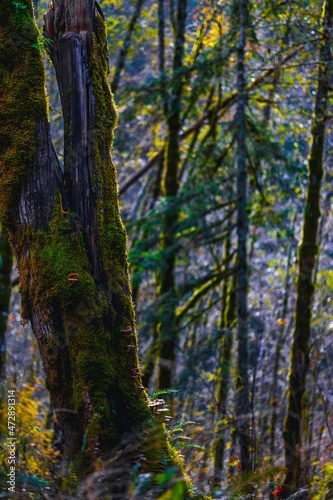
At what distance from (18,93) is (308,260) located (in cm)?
582

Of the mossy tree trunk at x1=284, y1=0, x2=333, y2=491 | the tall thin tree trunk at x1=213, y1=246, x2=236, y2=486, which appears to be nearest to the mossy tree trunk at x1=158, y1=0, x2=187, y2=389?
the tall thin tree trunk at x1=213, y1=246, x2=236, y2=486

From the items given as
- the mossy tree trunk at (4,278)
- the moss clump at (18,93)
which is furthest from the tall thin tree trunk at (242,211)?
the moss clump at (18,93)

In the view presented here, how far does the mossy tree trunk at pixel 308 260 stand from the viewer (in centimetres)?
861

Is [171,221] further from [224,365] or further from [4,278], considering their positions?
[4,278]

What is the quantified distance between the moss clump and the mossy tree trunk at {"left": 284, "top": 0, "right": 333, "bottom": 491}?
484 centimetres

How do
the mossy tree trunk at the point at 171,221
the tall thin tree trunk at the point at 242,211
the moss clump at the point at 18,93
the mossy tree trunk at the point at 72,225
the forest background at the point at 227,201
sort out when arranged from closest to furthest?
the mossy tree trunk at the point at 72,225 → the moss clump at the point at 18,93 → the forest background at the point at 227,201 → the tall thin tree trunk at the point at 242,211 → the mossy tree trunk at the point at 171,221

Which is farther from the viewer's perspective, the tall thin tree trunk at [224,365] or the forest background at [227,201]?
the forest background at [227,201]

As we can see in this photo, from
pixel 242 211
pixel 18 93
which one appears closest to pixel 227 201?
pixel 242 211

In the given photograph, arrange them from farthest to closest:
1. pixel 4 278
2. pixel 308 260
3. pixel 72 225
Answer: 1. pixel 4 278
2. pixel 308 260
3. pixel 72 225

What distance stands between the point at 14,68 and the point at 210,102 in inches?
364

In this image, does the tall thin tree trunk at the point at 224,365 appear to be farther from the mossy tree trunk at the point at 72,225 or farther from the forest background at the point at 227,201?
→ the mossy tree trunk at the point at 72,225

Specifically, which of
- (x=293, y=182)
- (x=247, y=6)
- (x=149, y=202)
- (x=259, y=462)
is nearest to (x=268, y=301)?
(x=149, y=202)

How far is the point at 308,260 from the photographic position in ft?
30.6

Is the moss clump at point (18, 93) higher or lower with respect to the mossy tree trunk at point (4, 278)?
higher
